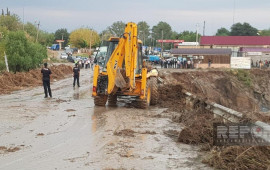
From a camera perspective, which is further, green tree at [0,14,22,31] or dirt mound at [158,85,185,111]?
green tree at [0,14,22,31]

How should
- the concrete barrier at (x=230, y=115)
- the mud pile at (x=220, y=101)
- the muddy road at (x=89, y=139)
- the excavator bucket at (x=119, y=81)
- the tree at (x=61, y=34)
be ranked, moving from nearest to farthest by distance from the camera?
the mud pile at (x=220, y=101)
the concrete barrier at (x=230, y=115)
the muddy road at (x=89, y=139)
the excavator bucket at (x=119, y=81)
the tree at (x=61, y=34)

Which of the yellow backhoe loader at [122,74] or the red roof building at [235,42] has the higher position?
the red roof building at [235,42]

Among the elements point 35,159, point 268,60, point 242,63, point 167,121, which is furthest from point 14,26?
point 35,159

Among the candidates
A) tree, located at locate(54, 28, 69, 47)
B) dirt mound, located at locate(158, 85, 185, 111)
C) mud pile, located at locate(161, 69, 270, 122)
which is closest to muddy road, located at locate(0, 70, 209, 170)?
dirt mound, located at locate(158, 85, 185, 111)

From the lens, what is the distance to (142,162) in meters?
8.08

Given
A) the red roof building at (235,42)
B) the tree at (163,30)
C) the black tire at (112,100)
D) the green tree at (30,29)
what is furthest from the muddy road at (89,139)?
the tree at (163,30)

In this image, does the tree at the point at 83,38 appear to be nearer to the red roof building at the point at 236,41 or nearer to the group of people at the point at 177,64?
the red roof building at the point at 236,41

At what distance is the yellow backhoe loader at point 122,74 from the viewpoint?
15789 mm

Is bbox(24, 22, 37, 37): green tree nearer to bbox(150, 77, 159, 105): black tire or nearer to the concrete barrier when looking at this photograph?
bbox(150, 77, 159, 105): black tire

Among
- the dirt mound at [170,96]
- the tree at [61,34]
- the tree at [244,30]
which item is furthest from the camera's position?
the tree at [61,34]

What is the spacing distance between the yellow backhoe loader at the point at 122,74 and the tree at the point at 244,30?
4567 inches

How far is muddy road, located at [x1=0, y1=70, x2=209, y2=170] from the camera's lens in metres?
8.00

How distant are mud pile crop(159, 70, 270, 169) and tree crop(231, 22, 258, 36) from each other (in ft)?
253

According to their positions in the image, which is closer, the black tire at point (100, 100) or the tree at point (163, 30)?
the black tire at point (100, 100)
